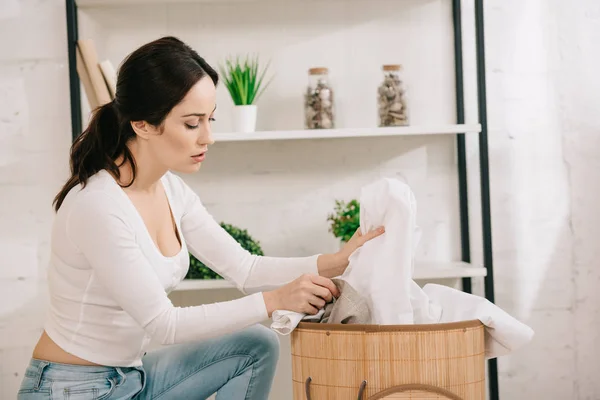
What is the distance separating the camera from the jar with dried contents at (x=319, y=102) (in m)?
2.27

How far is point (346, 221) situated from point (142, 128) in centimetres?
92

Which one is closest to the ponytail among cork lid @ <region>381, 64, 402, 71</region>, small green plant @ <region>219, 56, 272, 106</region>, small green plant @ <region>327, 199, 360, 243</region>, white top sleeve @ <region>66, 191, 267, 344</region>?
white top sleeve @ <region>66, 191, 267, 344</region>

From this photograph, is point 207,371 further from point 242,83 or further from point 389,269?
point 242,83

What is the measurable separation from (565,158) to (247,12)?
1.12 meters

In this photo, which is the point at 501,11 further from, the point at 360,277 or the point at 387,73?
the point at 360,277

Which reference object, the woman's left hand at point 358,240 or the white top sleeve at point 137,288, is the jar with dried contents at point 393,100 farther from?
the white top sleeve at point 137,288

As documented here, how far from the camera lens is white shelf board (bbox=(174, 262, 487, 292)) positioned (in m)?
2.17

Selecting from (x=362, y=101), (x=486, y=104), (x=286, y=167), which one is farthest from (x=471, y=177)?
(x=286, y=167)

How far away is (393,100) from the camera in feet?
7.45

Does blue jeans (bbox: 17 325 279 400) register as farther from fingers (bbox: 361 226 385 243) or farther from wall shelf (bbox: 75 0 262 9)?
wall shelf (bbox: 75 0 262 9)

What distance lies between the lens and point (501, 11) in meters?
2.47

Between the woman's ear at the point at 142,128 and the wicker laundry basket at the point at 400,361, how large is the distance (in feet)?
1.65

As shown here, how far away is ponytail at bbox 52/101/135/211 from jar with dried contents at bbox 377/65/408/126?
96cm

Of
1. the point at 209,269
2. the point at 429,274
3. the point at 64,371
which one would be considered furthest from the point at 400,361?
the point at 209,269
